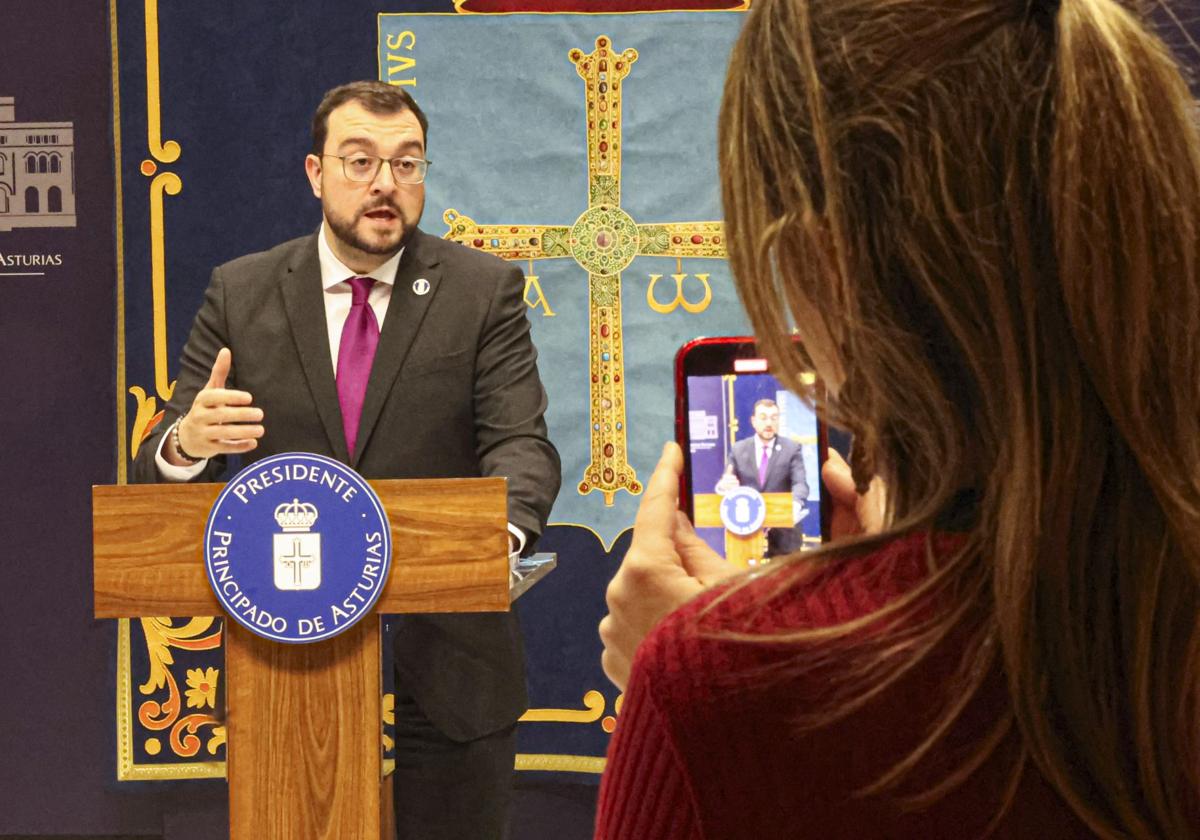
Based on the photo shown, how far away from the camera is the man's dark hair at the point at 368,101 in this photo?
243 cm

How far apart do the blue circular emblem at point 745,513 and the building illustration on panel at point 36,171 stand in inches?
104

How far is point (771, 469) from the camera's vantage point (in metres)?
1.25

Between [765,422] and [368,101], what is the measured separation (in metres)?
1.46

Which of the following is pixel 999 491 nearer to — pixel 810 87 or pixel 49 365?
pixel 810 87

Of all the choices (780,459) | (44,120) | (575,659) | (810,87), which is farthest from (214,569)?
(44,120)

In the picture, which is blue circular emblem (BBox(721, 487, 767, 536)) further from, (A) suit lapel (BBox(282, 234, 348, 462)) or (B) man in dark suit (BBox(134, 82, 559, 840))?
(A) suit lapel (BBox(282, 234, 348, 462))

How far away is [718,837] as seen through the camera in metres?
0.46

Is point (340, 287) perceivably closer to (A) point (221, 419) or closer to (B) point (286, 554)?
(A) point (221, 419)

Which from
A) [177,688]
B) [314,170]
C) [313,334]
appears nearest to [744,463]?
[313,334]

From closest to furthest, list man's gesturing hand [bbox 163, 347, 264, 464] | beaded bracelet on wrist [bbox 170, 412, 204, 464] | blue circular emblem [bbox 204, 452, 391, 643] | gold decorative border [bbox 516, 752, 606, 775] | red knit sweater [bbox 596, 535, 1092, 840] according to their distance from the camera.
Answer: red knit sweater [bbox 596, 535, 1092, 840]
blue circular emblem [bbox 204, 452, 391, 643]
man's gesturing hand [bbox 163, 347, 264, 464]
beaded bracelet on wrist [bbox 170, 412, 204, 464]
gold decorative border [bbox 516, 752, 606, 775]

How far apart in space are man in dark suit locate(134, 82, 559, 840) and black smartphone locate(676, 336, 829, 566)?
807 millimetres

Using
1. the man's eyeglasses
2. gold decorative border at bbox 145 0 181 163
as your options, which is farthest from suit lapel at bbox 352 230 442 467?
gold decorative border at bbox 145 0 181 163

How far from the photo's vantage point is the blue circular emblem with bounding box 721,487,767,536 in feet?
4.04

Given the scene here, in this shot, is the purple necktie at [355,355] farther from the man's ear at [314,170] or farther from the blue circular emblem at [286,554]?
the blue circular emblem at [286,554]
